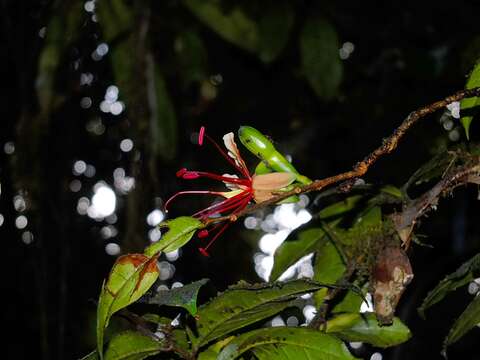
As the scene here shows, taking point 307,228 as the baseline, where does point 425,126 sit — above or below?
below

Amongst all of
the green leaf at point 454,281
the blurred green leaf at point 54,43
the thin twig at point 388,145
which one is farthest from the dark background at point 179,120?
the thin twig at point 388,145

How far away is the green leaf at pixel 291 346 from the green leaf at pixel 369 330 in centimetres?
11

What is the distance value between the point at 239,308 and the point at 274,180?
0.16m

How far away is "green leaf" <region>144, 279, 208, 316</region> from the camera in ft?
2.20

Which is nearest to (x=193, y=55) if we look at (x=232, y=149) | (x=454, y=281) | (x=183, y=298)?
(x=232, y=149)

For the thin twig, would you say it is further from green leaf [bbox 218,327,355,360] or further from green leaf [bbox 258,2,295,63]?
green leaf [bbox 258,2,295,63]

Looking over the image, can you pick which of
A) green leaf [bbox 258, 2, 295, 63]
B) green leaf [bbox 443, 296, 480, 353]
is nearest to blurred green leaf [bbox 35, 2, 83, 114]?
green leaf [bbox 258, 2, 295, 63]

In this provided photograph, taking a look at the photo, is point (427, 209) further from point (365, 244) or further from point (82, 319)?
point (82, 319)

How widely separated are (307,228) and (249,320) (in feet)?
1.05

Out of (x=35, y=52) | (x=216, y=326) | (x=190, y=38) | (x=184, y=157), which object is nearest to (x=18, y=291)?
(x=184, y=157)

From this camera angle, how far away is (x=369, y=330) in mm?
889

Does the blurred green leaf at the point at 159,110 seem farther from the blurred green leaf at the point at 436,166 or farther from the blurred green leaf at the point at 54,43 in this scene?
the blurred green leaf at the point at 436,166

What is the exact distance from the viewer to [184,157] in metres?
3.16

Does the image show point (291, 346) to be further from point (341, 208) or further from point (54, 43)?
point (54, 43)
